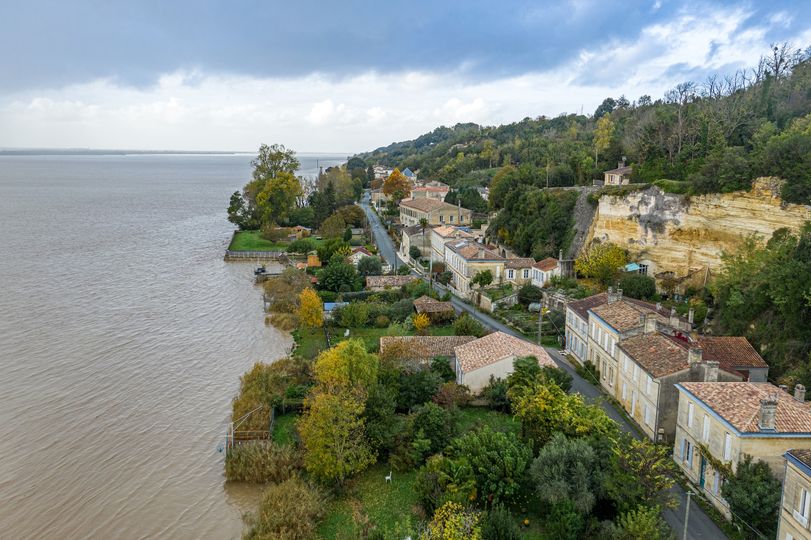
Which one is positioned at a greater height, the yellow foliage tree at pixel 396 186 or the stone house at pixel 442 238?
the yellow foliage tree at pixel 396 186

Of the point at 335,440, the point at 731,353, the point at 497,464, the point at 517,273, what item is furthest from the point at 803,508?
the point at 517,273

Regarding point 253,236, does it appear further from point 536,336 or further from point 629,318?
point 629,318

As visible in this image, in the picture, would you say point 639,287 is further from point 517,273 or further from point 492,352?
point 492,352

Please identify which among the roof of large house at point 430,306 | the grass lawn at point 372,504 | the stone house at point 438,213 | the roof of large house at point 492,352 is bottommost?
the grass lawn at point 372,504

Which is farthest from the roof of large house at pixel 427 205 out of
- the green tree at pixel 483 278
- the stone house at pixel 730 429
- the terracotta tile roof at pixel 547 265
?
the stone house at pixel 730 429

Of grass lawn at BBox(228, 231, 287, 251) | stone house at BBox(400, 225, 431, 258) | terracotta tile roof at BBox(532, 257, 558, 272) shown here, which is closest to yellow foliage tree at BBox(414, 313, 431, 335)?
terracotta tile roof at BBox(532, 257, 558, 272)

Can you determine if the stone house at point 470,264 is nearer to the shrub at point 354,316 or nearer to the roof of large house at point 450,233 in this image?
the roof of large house at point 450,233
